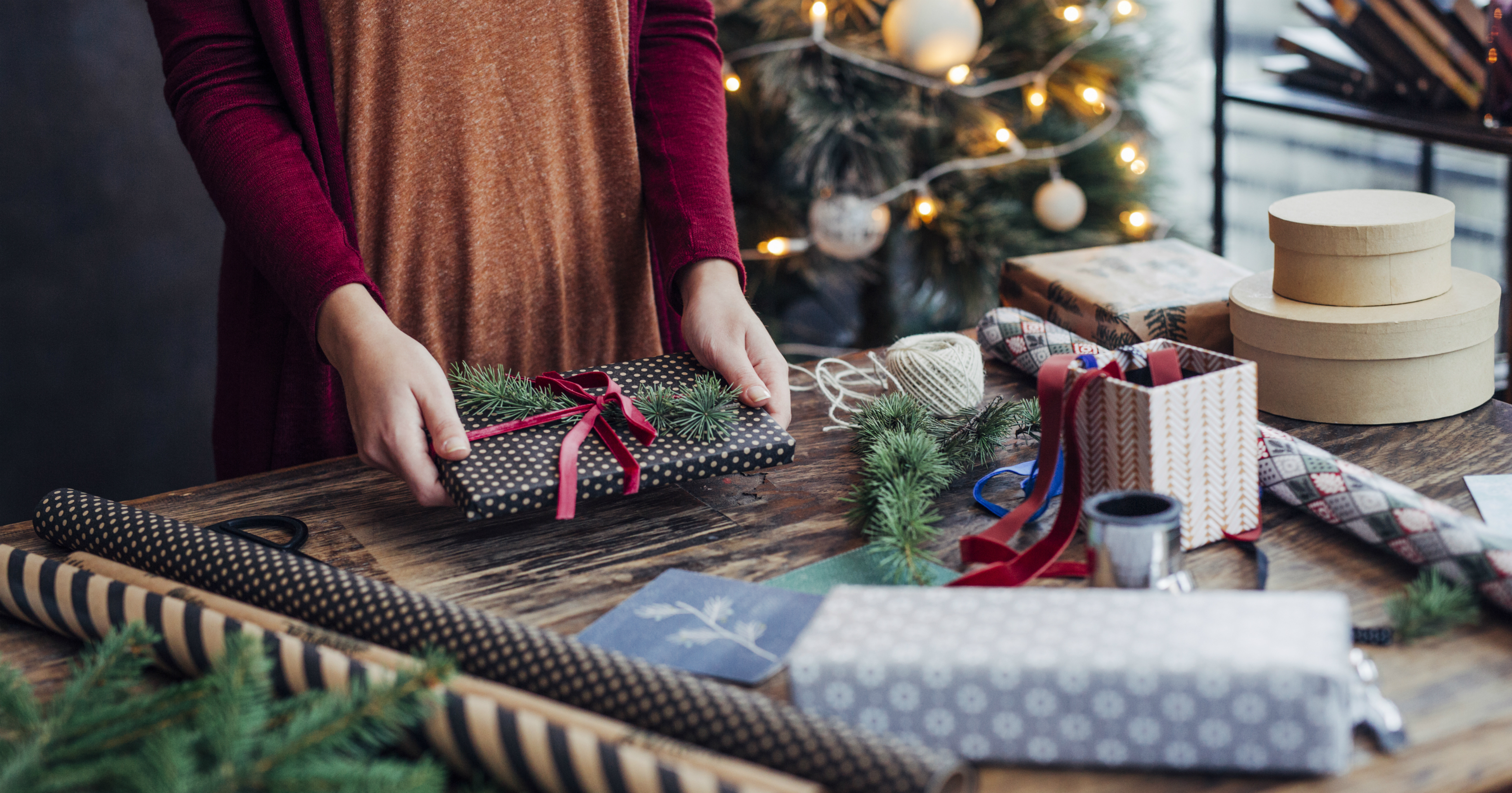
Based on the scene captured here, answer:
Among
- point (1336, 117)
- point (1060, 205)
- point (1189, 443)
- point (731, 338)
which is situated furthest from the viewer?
point (1060, 205)

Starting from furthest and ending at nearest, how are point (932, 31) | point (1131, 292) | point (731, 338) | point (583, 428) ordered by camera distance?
1. point (932, 31)
2. point (1131, 292)
3. point (731, 338)
4. point (583, 428)

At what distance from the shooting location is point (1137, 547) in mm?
624

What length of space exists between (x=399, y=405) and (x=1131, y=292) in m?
0.75

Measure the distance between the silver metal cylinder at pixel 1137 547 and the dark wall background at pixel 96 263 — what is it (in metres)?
1.95

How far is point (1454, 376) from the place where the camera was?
3.03 ft

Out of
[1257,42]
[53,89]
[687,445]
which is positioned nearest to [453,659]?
[687,445]

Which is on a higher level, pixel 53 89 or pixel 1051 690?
pixel 53 89

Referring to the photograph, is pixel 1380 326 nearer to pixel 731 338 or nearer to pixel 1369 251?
pixel 1369 251

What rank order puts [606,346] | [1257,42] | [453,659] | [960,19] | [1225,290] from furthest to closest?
1. [1257,42]
2. [960,19]
3. [606,346]
4. [1225,290]
5. [453,659]

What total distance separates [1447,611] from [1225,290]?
57 cm

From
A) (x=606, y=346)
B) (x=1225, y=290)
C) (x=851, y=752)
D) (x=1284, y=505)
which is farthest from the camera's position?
(x=606, y=346)

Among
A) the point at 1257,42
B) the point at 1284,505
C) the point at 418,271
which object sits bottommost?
the point at 1284,505

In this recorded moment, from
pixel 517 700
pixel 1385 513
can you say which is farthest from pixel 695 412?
pixel 1385 513

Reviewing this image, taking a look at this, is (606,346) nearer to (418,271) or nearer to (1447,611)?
(418,271)
